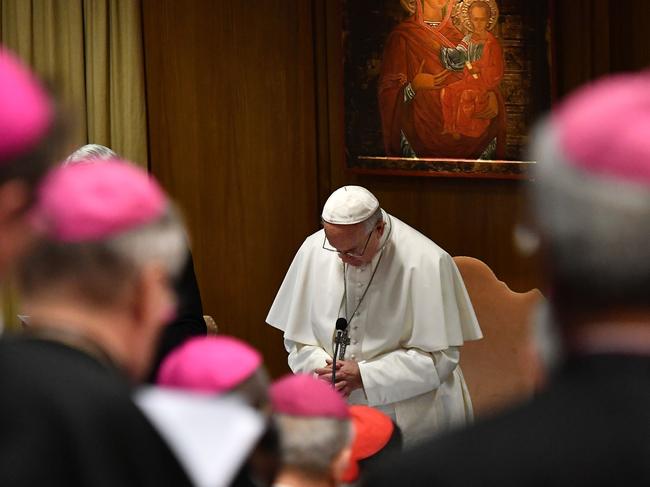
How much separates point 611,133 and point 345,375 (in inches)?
152

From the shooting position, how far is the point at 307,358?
5.56 m

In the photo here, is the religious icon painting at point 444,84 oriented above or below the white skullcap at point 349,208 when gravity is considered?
above

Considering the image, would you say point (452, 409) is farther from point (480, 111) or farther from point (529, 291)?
point (480, 111)

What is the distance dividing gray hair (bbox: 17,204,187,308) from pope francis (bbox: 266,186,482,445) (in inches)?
138

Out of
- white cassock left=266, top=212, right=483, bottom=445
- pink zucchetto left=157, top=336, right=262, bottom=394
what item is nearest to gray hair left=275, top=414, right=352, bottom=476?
pink zucchetto left=157, top=336, right=262, bottom=394

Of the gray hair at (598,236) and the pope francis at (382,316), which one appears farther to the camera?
the pope francis at (382,316)

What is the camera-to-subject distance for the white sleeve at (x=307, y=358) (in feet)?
A: 18.0

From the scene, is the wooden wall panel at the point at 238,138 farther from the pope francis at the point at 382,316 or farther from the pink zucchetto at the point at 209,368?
the pink zucchetto at the point at 209,368

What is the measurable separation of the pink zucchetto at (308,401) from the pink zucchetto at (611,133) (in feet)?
3.04

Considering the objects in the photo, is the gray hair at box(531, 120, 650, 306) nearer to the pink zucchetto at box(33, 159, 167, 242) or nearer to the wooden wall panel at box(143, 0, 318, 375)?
the pink zucchetto at box(33, 159, 167, 242)

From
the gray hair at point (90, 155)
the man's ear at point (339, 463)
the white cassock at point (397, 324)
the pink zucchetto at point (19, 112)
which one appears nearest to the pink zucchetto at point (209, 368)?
the man's ear at point (339, 463)

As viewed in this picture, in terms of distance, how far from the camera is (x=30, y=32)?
7223 mm

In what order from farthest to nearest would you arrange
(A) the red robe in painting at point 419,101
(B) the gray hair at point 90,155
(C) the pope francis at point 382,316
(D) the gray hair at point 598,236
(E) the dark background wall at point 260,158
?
1. (E) the dark background wall at point 260,158
2. (A) the red robe in painting at point 419,101
3. (C) the pope francis at point 382,316
4. (B) the gray hair at point 90,155
5. (D) the gray hair at point 598,236

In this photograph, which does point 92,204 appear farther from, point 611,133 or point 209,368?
point 611,133
